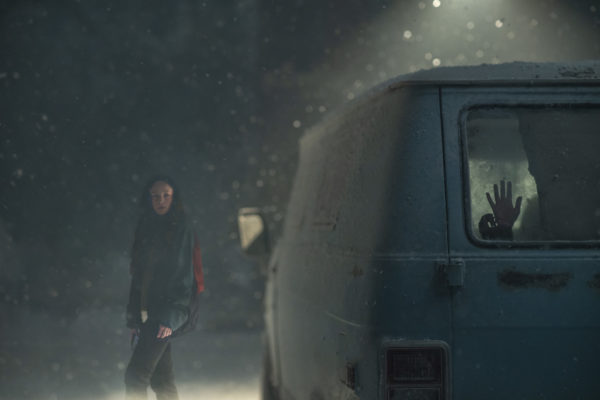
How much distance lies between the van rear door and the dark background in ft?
27.4

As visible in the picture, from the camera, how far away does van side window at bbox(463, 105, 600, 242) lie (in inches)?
94.0

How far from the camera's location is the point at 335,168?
3.13 metres

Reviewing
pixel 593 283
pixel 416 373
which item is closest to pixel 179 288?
pixel 416 373

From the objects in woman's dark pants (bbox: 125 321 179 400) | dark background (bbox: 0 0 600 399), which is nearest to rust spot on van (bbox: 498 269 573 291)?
woman's dark pants (bbox: 125 321 179 400)

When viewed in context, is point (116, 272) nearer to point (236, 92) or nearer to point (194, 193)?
point (194, 193)

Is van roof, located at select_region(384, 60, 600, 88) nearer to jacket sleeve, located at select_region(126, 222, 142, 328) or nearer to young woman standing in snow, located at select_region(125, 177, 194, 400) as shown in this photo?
young woman standing in snow, located at select_region(125, 177, 194, 400)

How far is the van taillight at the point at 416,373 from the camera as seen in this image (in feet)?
Answer: 7.41

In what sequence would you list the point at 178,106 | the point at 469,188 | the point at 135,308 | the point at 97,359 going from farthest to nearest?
the point at 178,106 → the point at 97,359 → the point at 135,308 → the point at 469,188

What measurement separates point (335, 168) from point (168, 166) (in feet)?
28.7

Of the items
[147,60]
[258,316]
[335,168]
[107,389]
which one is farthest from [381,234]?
[147,60]

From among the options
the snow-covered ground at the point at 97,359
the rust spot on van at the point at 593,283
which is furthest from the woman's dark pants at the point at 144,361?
the rust spot on van at the point at 593,283

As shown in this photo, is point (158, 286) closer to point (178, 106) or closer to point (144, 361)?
point (144, 361)

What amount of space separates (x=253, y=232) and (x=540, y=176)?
2652 mm

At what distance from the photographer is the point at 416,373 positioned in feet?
7.46
